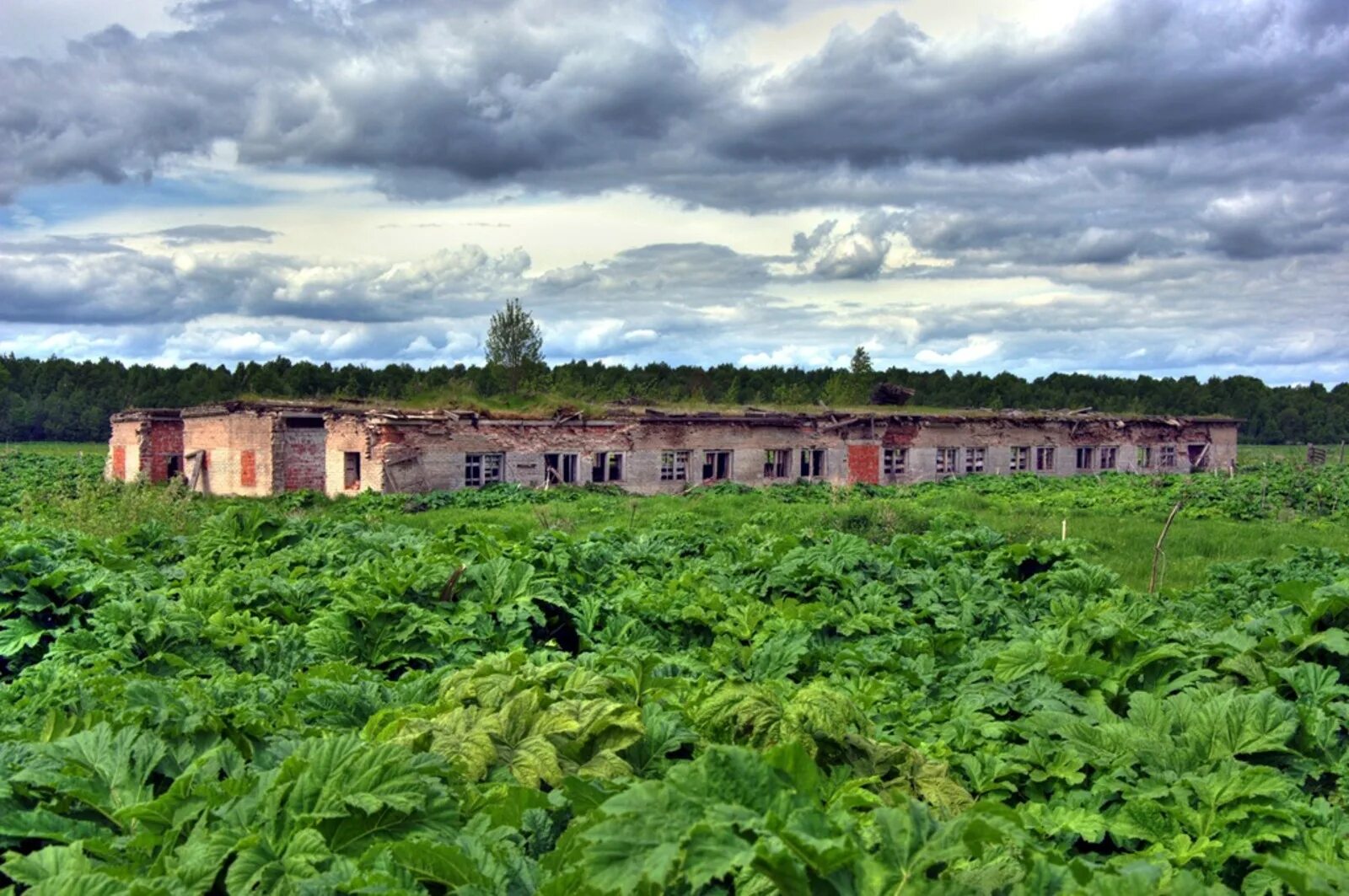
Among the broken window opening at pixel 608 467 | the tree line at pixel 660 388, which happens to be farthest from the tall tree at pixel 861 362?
the broken window opening at pixel 608 467

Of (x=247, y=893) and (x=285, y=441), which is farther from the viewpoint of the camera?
(x=285, y=441)

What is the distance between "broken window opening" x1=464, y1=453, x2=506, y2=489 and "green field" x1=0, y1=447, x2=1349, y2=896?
1747 cm

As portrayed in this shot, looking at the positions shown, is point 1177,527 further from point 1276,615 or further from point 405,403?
point 405,403

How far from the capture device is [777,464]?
36.4 meters

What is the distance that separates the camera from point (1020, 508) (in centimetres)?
2789

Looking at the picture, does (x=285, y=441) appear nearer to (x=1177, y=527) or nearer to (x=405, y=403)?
(x=405, y=403)

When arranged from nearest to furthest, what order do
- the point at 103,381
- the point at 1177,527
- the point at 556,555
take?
the point at 556,555 → the point at 1177,527 → the point at 103,381

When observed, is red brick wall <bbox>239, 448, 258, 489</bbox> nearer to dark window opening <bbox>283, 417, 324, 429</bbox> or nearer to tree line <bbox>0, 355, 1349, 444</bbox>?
dark window opening <bbox>283, 417, 324, 429</bbox>

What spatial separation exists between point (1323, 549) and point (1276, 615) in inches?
302

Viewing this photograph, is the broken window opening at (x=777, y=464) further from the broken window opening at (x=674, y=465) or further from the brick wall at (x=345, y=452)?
the brick wall at (x=345, y=452)

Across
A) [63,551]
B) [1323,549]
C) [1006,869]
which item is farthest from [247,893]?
[1323,549]

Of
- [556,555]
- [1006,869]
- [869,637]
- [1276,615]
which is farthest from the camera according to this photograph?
[556,555]

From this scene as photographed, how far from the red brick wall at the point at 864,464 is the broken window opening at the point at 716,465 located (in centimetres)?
492

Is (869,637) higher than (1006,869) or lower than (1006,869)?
lower
